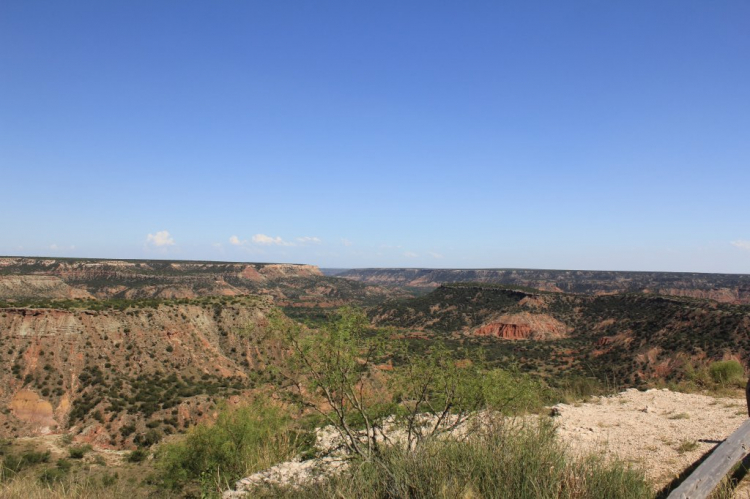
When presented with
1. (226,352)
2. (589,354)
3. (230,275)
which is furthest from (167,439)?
(230,275)

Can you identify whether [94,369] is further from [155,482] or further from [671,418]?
[671,418]

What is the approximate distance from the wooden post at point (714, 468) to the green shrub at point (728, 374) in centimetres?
1280

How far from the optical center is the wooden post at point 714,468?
15.9 feet

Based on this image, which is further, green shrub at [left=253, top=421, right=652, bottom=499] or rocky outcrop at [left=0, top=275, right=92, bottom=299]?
rocky outcrop at [left=0, top=275, right=92, bottom=299]

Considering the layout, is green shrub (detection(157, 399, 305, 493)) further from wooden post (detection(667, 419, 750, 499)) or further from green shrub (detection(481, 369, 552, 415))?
wooden post (detection(667, 419, 750, 499))

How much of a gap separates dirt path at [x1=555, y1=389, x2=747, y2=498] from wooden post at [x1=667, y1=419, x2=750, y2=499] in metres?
1.56

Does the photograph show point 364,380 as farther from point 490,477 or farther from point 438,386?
point 490,477

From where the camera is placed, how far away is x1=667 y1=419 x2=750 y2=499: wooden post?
15.9 feet

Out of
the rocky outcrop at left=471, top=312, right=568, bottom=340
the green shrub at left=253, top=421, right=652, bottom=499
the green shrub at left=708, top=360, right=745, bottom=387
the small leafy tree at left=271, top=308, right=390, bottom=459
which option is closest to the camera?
the green shrub at left=253, top=421, right=652, bottom=499

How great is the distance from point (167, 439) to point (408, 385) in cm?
2480

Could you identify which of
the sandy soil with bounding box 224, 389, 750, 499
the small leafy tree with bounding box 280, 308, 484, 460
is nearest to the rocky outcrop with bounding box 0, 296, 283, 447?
the small leafy tree with bounding box 280, 308, 484, 460

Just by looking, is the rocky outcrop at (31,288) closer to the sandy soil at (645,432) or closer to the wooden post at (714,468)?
the sandy soil at (645,432)

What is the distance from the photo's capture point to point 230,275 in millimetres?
146250

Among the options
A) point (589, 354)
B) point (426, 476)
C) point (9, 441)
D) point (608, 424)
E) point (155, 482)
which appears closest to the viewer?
point (426, 476)
